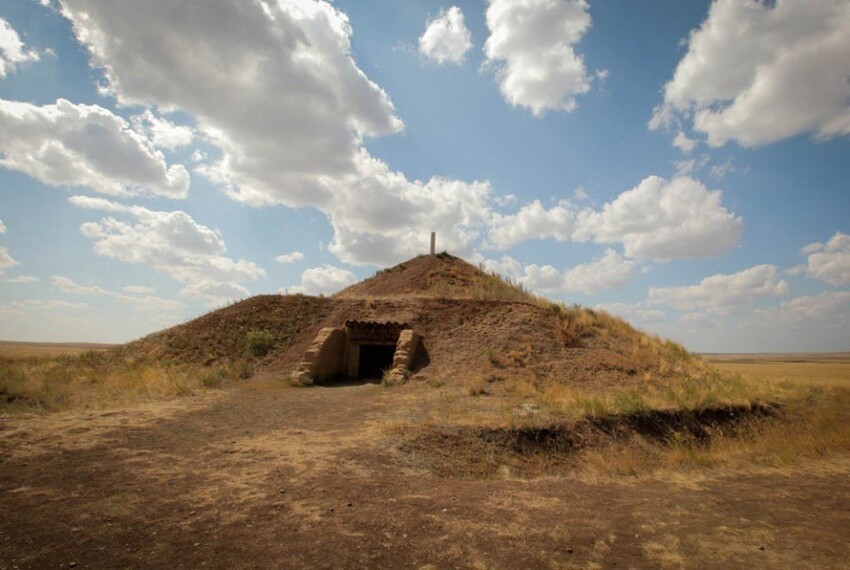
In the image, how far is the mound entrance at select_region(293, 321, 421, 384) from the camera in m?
14.4

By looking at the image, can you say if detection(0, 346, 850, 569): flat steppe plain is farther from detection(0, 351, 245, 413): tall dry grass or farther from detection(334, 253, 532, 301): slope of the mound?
detection(334, 253, 532, 301): slope of the mound

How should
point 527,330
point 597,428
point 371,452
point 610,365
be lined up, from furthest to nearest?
point 527,330
point 610,365
point 597,428
point 371,452

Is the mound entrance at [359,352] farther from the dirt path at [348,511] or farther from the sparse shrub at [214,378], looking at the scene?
the dirt path at [348,511]

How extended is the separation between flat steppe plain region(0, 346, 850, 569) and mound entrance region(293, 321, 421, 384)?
6.30 metres

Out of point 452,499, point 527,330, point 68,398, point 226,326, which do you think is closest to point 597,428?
point 452,499

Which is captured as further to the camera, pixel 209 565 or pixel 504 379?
pixel 504 379

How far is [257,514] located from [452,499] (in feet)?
7.26

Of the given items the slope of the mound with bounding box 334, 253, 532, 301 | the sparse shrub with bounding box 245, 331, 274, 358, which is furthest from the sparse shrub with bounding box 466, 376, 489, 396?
the sparse shrub with bounding box 245, 331, 274, 358

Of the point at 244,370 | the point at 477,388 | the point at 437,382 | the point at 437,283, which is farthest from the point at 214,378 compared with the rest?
the point at 437,283

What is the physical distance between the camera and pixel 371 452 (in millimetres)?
7059

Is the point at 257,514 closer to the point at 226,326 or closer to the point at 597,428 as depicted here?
the point at 597,428

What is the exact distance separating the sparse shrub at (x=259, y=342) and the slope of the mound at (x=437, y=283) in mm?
4909

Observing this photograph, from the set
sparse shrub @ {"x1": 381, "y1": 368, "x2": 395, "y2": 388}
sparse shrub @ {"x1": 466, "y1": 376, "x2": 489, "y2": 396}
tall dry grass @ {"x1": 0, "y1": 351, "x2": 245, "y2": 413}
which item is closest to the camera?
tall dry grass @ {"x1": 0, "y1": 351, "x2": 245, "y2": 413}

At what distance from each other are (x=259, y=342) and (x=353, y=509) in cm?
1328
